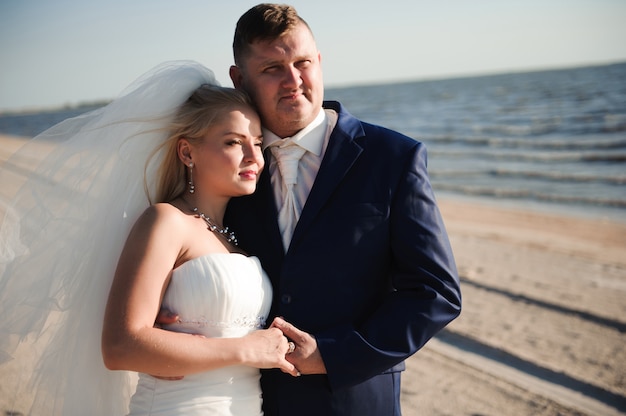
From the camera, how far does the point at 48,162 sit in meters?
2.55

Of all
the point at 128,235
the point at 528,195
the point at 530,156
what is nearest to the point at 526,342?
the point at 128,235

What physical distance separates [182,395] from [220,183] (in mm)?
876

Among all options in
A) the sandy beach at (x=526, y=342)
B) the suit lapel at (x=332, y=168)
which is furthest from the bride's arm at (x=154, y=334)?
the sandy beach at (x=526, y=342)

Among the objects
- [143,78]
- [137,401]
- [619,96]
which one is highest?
[143,78]

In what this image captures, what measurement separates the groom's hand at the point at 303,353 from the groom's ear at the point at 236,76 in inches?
46.8

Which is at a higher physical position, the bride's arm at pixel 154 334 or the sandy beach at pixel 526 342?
the bride's arm at pixel 154 334

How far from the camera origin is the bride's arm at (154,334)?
200cm

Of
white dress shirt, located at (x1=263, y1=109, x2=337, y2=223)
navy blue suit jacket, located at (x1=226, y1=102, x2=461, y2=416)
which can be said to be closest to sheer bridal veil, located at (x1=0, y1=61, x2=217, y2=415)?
white dress shirt, located at (x1=263, y1=109, x2=337, y2=223)

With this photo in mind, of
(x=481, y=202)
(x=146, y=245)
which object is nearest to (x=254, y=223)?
(x=146, y=245)

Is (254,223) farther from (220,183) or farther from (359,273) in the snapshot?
(359,273)

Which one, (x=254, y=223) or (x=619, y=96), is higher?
(x=254, y=223)

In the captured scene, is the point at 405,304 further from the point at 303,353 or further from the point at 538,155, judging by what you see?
the point at 538,155

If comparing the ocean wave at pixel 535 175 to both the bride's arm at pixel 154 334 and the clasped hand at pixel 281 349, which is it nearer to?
the clasped hand at pixel 281 349

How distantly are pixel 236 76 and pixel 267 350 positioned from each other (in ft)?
4.40
